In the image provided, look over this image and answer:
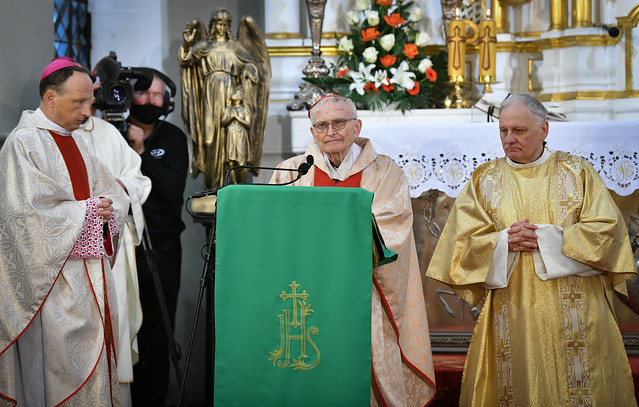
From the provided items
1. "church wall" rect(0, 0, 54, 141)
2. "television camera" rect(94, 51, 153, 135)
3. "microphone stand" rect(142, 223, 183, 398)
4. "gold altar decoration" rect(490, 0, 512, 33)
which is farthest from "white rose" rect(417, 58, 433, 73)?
"church wall" rect(0, 0, 54, 141)

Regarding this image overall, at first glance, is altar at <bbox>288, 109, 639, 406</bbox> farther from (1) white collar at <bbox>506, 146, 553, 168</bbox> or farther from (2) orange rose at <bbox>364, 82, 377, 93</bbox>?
(1) white collar at <bbox>506, 146, 553, 168</bbox>

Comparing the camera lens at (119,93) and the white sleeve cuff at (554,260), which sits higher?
the camera lens at (119,93)

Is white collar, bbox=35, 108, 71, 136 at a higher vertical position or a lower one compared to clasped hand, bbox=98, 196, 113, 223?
higher

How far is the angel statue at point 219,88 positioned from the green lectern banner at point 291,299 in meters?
2.80

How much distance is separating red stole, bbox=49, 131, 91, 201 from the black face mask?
1902mm

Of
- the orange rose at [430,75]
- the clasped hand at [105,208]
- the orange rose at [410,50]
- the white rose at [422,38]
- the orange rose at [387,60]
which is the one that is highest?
the white rose at [422,38]

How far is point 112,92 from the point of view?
5852 millimetres

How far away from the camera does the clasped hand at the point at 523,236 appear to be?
3908 mm

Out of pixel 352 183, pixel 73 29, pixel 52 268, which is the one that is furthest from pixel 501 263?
pixel 73 29

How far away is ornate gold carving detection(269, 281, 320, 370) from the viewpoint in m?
3.50

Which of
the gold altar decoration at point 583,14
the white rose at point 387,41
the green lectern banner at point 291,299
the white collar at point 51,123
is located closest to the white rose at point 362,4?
the white rose at point 387,41

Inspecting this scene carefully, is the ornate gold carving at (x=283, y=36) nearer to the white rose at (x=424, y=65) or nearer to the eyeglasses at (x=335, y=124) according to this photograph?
the white rose at (x=424, y=65)

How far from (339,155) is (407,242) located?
0.59 metres

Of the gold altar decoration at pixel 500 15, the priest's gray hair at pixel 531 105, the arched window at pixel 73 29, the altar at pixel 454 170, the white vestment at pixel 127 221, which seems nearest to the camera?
the priest's gray hair at pixel 531 105
